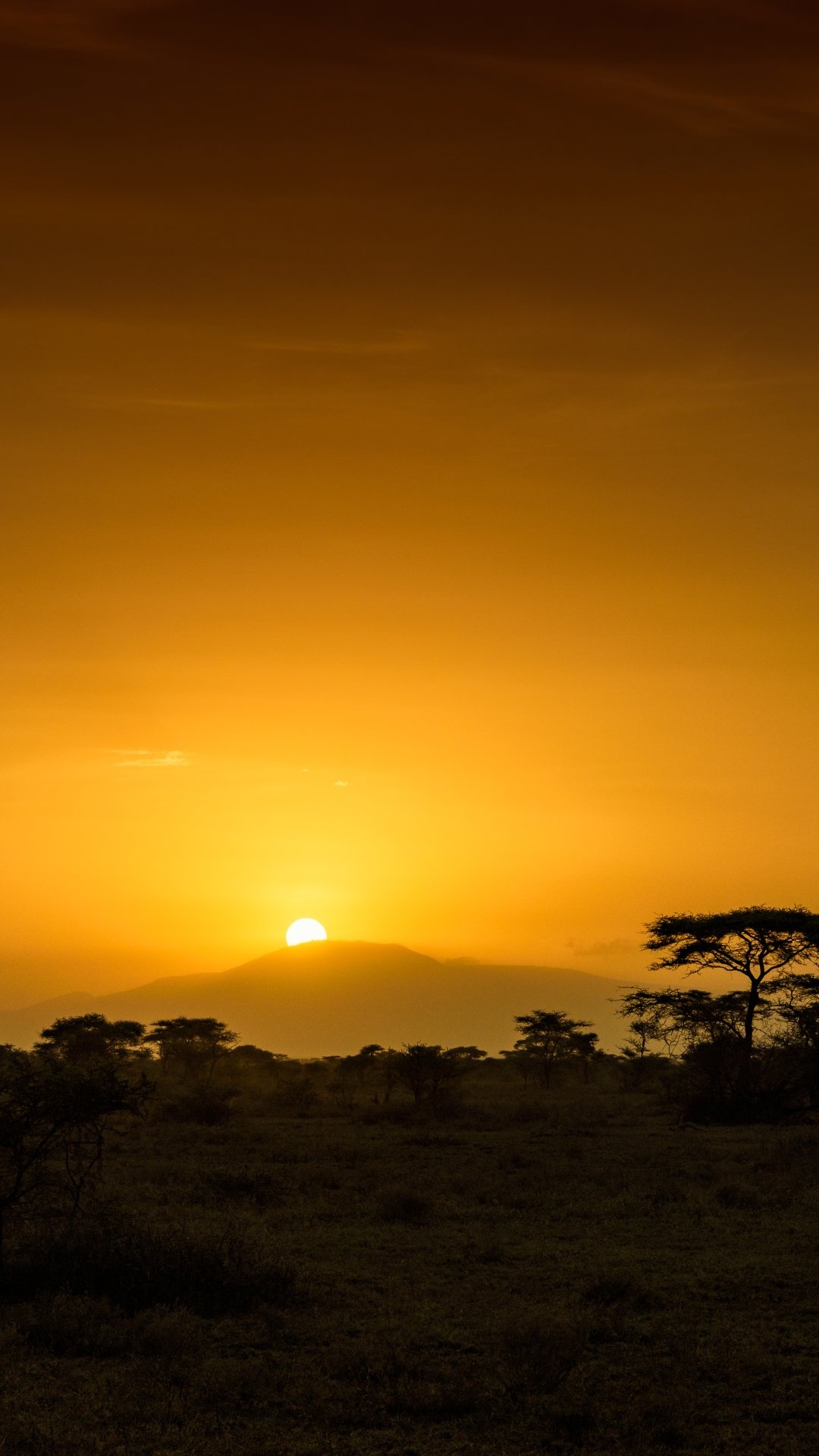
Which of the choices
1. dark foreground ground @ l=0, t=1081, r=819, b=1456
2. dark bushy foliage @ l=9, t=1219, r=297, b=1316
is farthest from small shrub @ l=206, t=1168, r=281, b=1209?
dark bushy foliage @ l=9, t=1219, r=297, b=1316

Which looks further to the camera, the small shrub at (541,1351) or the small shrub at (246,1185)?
the small shrub at (246,1185)

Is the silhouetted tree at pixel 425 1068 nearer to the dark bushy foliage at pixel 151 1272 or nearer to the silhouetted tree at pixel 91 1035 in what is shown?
the silhouetted tree at pixel 91 1035

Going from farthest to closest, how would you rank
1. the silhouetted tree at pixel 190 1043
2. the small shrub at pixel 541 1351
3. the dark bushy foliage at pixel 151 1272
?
the silhouetted tree at pixel 190 1043, the dark bushy foliage at pixel 151 1272, the small shrub at pixel 541 1351

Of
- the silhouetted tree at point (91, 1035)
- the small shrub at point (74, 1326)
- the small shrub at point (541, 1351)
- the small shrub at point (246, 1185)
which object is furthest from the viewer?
the silhouetted tree at point (91, 1035)

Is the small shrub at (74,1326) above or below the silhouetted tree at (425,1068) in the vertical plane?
below

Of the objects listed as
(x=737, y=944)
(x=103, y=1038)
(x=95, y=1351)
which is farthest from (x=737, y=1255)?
(x=103, y=1038)

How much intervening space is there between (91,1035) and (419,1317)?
5619 cm

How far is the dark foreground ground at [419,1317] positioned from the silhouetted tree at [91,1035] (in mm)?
40259

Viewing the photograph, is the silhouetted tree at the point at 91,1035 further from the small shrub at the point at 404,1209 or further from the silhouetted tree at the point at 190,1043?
the small shrub at the point at 404,1209

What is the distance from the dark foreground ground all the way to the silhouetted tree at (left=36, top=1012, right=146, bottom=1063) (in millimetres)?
40259

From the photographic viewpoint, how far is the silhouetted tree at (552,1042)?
7462 cm

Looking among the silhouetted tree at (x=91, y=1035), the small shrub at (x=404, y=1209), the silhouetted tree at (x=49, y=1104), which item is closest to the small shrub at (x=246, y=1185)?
the small shrub at (x=404, y=1209)

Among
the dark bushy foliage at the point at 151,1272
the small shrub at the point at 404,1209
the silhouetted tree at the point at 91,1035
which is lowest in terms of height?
the small shrub at the point at 404,1209

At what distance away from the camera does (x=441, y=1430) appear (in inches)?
406
